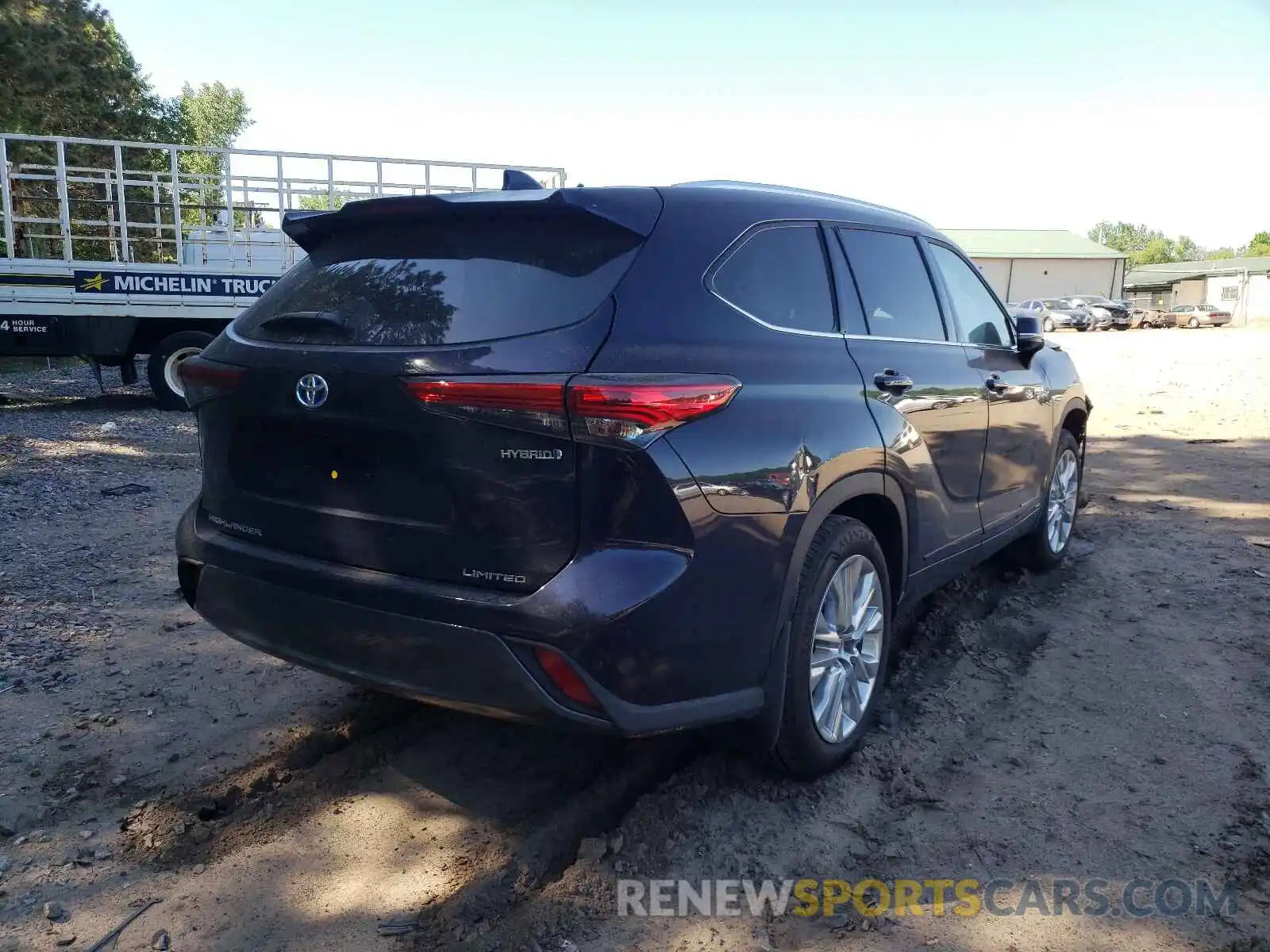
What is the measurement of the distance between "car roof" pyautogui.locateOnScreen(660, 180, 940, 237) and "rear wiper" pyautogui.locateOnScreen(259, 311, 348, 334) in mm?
1030

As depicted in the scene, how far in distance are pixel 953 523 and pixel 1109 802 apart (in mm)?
1222

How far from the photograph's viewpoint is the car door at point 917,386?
3457mm

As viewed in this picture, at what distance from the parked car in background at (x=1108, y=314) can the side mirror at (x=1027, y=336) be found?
4306cm

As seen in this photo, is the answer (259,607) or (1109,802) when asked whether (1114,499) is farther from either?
(259,607)

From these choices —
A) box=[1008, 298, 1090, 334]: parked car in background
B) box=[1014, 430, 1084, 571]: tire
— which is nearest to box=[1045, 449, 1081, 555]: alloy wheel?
box=[1014, 430, 1084, 571]: tire

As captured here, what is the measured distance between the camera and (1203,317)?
45.2 m

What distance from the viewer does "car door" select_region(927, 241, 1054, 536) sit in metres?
4.35

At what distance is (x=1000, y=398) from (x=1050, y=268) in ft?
234

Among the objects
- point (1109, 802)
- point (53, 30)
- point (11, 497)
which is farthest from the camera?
point (53, 30)

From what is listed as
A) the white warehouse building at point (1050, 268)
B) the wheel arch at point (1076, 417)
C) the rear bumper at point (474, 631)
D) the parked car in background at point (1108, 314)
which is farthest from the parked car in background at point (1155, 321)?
the rear bumper at point (474, 631)

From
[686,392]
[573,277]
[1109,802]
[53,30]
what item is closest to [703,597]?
[686,392]

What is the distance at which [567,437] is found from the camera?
7.99ft

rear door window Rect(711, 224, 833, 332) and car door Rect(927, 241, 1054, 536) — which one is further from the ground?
rear door window Rect(711, 224, 833, 332)

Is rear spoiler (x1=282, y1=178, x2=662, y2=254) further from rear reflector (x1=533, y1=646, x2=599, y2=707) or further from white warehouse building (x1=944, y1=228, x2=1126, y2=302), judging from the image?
white warehouse building (x1=944, y1=228, x2=1126, y2=302)
